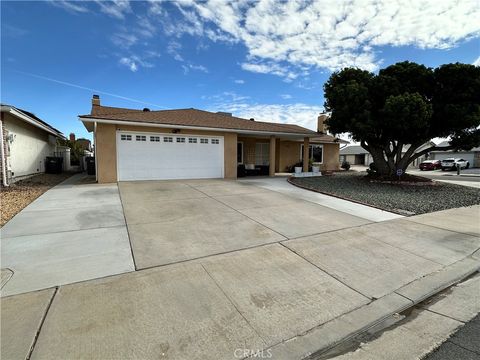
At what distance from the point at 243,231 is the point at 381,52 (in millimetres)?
12385

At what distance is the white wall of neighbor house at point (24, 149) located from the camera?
10.5 m

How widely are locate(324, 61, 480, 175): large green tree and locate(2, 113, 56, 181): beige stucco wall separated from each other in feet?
49.1

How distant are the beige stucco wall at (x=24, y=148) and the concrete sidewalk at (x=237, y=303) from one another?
35.5 feet

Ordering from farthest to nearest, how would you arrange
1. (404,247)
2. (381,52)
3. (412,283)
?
(381,52), (404,247), (412,283)

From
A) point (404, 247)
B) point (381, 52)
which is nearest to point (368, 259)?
point (404, 247)

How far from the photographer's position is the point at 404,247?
14.2 feet

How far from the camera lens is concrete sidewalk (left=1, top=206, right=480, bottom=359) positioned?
2033mm

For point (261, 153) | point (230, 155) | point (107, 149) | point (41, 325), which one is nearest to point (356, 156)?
point (261, 153)

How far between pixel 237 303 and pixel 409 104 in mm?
10990

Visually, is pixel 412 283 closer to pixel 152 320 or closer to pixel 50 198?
pixel 152 320

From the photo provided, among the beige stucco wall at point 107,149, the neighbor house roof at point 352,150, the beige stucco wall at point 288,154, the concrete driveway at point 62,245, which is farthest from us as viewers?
the neighbor house roof at point 352,150

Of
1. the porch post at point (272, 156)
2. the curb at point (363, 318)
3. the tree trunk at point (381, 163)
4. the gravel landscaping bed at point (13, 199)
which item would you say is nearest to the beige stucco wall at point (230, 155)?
the porch post at point (272, 156)

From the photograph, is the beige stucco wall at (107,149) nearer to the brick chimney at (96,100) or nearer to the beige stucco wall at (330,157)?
the brick chimney at (96,100)

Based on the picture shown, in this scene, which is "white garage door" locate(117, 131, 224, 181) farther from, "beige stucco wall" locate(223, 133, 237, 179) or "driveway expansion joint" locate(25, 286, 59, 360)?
"driveway expansion joint" locate(25, 286, 59, 360)
